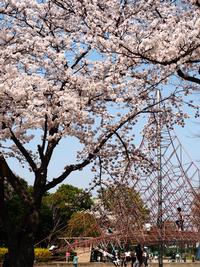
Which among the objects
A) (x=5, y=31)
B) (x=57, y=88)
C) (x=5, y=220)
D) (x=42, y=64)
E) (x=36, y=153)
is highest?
(x=5, y=31)

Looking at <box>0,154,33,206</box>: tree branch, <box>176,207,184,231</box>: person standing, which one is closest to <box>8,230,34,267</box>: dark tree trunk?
<box>0,154,33,206</box>: tree branch

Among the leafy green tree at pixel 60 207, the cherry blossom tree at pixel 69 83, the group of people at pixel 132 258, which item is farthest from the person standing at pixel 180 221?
the leafy green tree at pixel 60 207

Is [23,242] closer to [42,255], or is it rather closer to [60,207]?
[42,255]

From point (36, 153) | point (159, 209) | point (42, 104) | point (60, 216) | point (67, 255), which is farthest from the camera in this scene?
point (60, 216)

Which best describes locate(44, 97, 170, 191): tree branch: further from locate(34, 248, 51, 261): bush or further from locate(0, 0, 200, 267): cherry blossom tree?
locate(34, 248, 51, 261): bush

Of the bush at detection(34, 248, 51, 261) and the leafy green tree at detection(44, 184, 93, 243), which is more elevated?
the leafy green tree at detection(44, 184, 93, 243)

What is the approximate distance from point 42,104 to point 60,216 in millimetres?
48178

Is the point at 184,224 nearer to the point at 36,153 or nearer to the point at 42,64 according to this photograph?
the point at 36,153

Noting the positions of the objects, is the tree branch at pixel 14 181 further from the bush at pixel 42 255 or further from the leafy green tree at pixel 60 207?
the leafy green tree at pixel 60 207

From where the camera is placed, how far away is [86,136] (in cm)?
1346

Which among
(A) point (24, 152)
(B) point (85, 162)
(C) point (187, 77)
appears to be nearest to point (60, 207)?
(B) point (85, 162)

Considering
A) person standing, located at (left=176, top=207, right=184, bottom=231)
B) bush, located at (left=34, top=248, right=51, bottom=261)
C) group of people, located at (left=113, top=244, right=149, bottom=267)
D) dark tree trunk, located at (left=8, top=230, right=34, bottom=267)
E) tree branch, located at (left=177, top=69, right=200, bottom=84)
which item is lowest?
dark tree trunk, located at (left=8, top=230, right=34, bottom=267)

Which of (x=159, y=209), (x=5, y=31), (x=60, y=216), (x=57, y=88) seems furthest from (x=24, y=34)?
(x=60, y=216)

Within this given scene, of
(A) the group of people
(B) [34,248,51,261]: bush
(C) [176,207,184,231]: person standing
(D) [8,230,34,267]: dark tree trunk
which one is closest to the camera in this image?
(D) [8,230,34,267]: dark tree trunk
